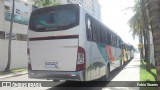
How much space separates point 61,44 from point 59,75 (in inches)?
47.0

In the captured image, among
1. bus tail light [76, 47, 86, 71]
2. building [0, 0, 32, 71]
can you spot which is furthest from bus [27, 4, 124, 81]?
building [0, 0, 32, 71]

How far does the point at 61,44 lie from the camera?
9.59 metres

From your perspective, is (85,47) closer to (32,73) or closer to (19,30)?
(32,73)

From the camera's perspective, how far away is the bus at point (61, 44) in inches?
370

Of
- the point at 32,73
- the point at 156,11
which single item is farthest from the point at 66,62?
the point at 156,11

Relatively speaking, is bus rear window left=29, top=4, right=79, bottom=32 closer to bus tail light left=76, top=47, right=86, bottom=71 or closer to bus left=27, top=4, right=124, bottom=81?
bus left=27, top=4, right=124, bottom=81

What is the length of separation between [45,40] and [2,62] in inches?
681

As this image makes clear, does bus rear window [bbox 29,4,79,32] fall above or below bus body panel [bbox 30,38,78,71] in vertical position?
above

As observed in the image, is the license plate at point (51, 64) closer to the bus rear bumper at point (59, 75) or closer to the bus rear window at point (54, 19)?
the bus rear bumper at point (59, 75)

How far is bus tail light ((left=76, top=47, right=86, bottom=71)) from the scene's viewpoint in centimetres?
935

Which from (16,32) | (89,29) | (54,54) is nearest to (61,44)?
(54,54)

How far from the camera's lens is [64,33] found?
9.59m

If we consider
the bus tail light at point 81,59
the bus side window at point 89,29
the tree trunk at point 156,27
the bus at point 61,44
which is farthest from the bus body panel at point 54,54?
the tree trunk at point 156,27

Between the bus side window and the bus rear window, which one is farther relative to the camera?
the bus side window
